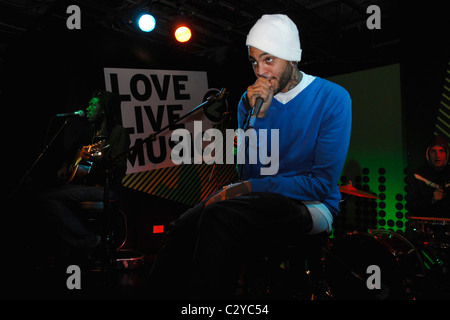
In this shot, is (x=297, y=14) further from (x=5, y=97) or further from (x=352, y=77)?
(x=5, y=97)

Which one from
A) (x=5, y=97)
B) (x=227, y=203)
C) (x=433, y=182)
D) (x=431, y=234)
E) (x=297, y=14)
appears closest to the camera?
(x=227, y=203)

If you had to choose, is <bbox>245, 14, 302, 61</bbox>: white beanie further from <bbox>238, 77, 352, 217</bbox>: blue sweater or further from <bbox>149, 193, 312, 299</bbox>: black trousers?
<bbox>149, 193, 312, 299</bbox>: black trousers

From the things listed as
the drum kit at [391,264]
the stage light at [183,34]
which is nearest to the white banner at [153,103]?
the stage light at [183,34]

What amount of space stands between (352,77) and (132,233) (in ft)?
18.2

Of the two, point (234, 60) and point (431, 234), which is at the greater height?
point (234, 60)

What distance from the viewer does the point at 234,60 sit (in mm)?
7461

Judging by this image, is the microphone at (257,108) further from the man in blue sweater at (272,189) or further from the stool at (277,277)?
the stool at (277,277)

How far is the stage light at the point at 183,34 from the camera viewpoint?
573cm

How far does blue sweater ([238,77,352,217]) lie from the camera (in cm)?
142

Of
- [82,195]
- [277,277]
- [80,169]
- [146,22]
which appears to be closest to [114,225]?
[82,195]

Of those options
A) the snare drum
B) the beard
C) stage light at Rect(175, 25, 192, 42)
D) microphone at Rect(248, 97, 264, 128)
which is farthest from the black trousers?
stage light at Rect(175, 25, 192, 42)

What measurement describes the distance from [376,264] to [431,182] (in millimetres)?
1635
